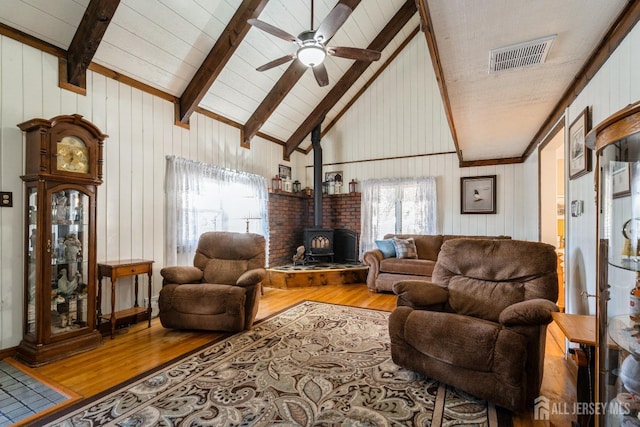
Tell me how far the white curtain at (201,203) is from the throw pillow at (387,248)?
210 centimetres

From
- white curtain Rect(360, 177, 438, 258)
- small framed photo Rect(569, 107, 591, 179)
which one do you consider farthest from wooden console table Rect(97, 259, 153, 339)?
white curtain Rect(360, 177, 438, 258)

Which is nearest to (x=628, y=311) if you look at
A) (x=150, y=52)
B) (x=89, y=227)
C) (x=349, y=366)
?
(x=349, y=366)

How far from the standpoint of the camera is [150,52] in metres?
3.40

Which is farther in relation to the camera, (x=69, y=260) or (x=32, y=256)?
(x=69, y=260)

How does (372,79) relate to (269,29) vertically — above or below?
above

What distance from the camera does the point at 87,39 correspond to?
2.82m

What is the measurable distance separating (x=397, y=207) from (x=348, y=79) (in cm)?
248

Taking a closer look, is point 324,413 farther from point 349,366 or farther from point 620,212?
point 620,212

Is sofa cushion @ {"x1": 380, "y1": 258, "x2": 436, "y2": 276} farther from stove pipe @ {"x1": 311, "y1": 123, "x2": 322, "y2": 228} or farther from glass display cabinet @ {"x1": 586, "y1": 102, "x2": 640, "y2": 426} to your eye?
glass display cabinet @ {"x1": 586, "y1": 102, "x2": 640, "y2": 426}

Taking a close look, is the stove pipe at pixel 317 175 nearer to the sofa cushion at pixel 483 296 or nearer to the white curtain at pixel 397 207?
the white curtain at pixel 397 207

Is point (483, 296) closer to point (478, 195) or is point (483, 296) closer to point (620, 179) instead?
point (620, 179)

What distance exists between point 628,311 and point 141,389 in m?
2.60

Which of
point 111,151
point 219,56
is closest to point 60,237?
point 111,151

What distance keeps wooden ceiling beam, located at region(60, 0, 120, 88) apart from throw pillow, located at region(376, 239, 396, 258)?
4341mm
